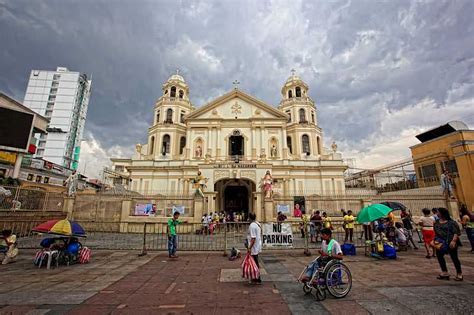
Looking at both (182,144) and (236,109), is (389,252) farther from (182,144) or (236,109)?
(182,144)

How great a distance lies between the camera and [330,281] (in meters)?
4.11

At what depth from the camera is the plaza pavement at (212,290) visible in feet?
12.3

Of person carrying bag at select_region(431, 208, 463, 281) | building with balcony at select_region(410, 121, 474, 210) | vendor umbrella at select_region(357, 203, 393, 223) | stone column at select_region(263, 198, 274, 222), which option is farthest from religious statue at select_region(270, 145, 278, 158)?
person carrying bag at select_region(431, 208, 463, 281)

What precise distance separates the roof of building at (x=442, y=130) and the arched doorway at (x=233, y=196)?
18.8 meters

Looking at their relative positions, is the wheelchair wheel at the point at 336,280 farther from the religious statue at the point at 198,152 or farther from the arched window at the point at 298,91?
the arched window at the point at 298,91

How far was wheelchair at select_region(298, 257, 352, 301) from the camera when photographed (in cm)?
407

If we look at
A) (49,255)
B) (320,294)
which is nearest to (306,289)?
(320,294)

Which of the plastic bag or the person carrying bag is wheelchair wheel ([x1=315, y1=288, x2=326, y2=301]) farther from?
the person carrying bag

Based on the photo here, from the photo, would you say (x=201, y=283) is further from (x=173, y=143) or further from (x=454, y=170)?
(x=173, y=143)

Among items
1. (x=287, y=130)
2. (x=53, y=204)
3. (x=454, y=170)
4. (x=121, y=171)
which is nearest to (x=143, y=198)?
(x=53, y=204)

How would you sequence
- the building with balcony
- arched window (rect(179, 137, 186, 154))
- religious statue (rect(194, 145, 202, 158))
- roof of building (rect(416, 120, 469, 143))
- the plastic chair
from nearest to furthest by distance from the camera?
the plastic chair < the building with balcony < roof of building (rect(416, 120, 469, 143)) < religious statue (rect(194, 145, 202, 158)) < arched window (rect(179, 137, 186, 154))

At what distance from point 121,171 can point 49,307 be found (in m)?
47.3

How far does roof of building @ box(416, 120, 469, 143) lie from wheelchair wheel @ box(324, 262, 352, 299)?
78.6 ft

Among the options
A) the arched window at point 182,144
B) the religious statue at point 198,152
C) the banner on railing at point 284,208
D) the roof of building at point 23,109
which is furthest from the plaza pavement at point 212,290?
the arched window at point 182,144
